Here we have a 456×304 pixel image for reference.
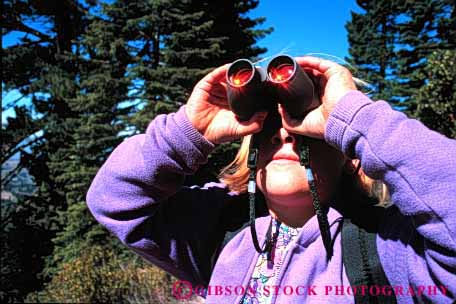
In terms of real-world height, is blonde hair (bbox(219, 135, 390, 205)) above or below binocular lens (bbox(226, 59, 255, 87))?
below

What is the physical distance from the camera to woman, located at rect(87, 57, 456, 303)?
3.38ft

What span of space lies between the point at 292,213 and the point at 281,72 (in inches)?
19.6

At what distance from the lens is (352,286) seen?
116cm

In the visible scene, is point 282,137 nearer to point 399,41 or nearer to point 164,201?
point 164,201

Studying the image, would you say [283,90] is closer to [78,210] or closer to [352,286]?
[352,286]

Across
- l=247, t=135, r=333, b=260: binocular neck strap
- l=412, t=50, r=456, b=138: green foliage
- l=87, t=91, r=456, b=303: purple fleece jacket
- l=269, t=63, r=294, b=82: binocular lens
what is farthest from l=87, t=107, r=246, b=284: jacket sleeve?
l=412, t=50, r=456, b=138: green foliage

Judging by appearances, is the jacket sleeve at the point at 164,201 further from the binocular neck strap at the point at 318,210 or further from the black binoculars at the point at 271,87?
the binocular neck strap at the point at 318,210

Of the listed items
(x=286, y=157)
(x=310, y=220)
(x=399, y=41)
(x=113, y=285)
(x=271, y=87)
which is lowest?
(x=113, y=285)

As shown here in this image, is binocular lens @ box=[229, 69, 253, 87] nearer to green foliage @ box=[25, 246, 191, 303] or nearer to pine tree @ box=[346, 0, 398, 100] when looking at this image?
green foliage @ box=[25, 246, 191, 303]

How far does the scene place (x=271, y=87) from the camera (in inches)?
53.4

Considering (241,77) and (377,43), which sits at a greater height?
(377,43)

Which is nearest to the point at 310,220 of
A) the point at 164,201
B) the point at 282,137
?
the point at 282,137

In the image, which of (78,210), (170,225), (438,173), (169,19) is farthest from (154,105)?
(438,173)

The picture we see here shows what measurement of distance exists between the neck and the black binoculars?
1.05 ft
